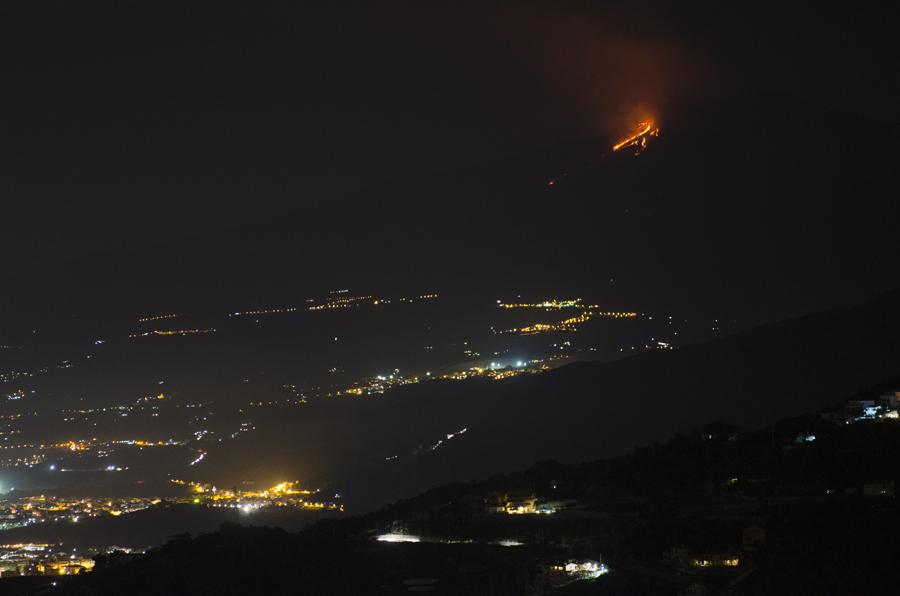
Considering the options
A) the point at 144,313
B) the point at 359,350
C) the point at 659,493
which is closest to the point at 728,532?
the point at 659,493

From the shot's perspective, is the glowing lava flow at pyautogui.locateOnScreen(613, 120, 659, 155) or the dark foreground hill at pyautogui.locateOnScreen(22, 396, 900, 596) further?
the glowing lava flow at pyautogui.locateOnScreen(613, 120, 659, 155)

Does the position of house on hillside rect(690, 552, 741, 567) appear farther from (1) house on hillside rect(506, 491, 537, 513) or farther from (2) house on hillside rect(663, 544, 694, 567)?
(1) house on hillside rect(506, 491, 537, 513)

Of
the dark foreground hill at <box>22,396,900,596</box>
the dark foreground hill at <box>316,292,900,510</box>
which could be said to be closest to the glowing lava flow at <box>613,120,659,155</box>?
the dark foreground hill at <box>316,292,900,510</box>

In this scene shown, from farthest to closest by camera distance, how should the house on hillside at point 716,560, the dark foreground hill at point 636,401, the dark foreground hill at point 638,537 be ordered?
the dark foreground hill at point 636,401 < the house on hillside at point 716,560 < the dark foreground hill at point 638,537

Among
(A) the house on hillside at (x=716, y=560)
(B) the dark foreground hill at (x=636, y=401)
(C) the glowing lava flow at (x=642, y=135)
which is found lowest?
(A) the house on hillside at (x=716, y=560)

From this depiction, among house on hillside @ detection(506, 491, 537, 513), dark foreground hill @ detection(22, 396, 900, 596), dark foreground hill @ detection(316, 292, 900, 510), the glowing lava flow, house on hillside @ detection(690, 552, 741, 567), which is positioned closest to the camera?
dark foreground hill @ detection(22, 396, 900, 596)

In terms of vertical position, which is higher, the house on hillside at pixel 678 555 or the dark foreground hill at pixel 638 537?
the dark foreground hill at pixel 638 537

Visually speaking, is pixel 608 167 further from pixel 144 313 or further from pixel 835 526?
pixel 835 526

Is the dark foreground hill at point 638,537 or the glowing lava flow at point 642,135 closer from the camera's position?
the dark foreground hill at point 638,537

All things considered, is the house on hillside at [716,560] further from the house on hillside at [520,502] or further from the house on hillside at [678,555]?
the house on hillside at [520,502]

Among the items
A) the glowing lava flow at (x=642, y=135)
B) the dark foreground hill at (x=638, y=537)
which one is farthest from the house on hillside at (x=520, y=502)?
the glowing lava flow at (x=642, y=135)

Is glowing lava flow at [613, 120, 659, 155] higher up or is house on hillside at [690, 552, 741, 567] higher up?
A: glowing lava flow at [613, 120, 659, 155]
